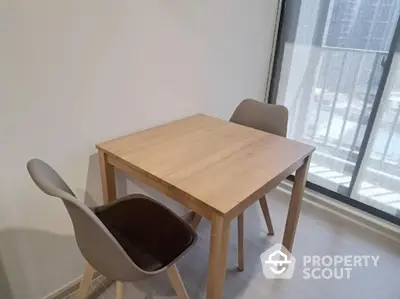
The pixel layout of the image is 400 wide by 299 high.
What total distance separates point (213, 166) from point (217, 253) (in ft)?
1.18

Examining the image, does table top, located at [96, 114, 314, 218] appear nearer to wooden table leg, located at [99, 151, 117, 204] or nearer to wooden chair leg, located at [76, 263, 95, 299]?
wooden table leg, located at [99, 151, 117, 204]

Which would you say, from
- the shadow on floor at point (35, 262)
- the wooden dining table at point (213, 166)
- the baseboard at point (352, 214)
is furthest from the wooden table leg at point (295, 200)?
the shadow on floor at point (35, 262)

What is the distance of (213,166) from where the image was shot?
1.27 meters

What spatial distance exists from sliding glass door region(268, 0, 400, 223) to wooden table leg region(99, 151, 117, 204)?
1.60 m

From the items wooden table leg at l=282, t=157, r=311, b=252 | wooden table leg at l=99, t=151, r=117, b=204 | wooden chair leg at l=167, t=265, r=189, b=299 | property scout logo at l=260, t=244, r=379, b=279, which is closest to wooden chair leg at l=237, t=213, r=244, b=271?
property scout logo at l=260, t=244, r=379, b=279

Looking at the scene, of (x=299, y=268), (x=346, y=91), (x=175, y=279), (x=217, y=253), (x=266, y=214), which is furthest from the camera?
(x=346, y=91)

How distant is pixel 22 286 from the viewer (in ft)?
4.50

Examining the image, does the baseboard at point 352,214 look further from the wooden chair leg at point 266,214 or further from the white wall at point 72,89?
the white wall at point 72,89

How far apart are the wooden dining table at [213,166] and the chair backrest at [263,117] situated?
17 centimetres

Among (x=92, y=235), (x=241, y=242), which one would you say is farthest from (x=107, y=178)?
(x=241, y=242)

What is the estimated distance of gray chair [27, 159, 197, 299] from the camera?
0.88 metres

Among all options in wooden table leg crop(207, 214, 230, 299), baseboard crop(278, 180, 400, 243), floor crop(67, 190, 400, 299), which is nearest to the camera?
wooden table leg crop(207, 214, 230, 299)

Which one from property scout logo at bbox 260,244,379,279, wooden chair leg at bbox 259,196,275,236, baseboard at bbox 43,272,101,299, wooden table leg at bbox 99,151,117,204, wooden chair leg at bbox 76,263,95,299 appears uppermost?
wooden table leg at bbox 99,151,117,204

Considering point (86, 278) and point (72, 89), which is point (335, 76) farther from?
point (86, 278)
